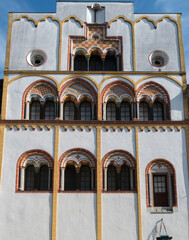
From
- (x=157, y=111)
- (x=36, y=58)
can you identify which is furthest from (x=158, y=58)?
(x=36, y=58)

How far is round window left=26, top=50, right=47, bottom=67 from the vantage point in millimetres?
30141

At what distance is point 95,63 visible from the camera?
1213 inches

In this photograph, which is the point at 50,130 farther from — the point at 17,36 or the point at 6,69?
the point at 17,36

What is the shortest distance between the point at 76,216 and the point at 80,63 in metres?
11.8

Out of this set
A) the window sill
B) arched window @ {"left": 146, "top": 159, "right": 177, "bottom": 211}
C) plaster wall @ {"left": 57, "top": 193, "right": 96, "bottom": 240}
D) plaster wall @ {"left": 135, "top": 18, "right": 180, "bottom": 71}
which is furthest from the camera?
plaster wall @ {"left": 135, "top": 18, "right": 180, "bottom": 71}

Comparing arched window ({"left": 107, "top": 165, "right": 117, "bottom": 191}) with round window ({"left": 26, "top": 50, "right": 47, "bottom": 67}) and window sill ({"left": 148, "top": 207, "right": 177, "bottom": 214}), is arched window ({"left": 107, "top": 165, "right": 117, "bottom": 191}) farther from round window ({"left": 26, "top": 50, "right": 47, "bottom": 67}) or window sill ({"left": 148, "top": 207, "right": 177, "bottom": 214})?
round window ({"left": 26, "top": 50, "right": 47, "bottom": 67})

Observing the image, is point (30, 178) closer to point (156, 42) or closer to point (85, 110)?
point (85, 110)

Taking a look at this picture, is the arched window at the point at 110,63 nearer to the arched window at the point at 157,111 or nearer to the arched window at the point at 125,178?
the arched window at the point at 157,111

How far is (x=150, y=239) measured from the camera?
25750 millimetres

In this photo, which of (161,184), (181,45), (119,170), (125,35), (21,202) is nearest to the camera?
(21,202)

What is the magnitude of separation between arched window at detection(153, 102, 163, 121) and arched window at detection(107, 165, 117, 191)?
4.99 metres

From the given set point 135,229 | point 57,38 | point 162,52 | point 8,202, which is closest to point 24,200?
point 8,202

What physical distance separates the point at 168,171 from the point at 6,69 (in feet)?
46.4

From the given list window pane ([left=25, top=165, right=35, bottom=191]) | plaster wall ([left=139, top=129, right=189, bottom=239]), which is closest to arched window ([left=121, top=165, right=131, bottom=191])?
plaster wall ([left=139, top=129, right=189, bottom=239])
